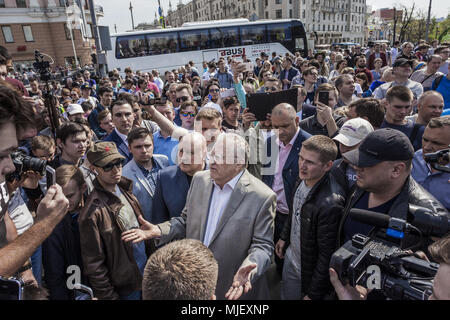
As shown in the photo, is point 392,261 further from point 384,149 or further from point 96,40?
point 96,40

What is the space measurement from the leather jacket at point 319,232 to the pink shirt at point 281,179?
0.92 meters

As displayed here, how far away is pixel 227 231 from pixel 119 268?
0.93 meters

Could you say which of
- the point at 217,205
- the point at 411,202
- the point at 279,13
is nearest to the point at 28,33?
the point at 279,13

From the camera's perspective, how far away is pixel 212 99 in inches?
250

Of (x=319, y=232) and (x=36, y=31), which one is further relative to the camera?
(x=36, y=31)

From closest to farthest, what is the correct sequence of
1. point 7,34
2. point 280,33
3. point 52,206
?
1. point 52,206
2. point 280,33
3. point 7,34

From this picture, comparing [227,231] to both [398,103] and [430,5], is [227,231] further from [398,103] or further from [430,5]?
[430,5]

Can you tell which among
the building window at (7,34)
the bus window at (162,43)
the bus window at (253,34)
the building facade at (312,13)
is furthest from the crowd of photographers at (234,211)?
the building facade at (312,13)

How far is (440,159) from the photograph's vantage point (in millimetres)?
1597

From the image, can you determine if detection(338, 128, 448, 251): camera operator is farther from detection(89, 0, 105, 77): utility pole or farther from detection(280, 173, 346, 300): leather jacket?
detection(89, 0, 105, 77): utility pole

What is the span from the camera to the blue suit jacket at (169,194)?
2.81m

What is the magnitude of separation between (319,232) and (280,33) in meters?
19.1

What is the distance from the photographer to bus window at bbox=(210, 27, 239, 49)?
1812 centimetres
